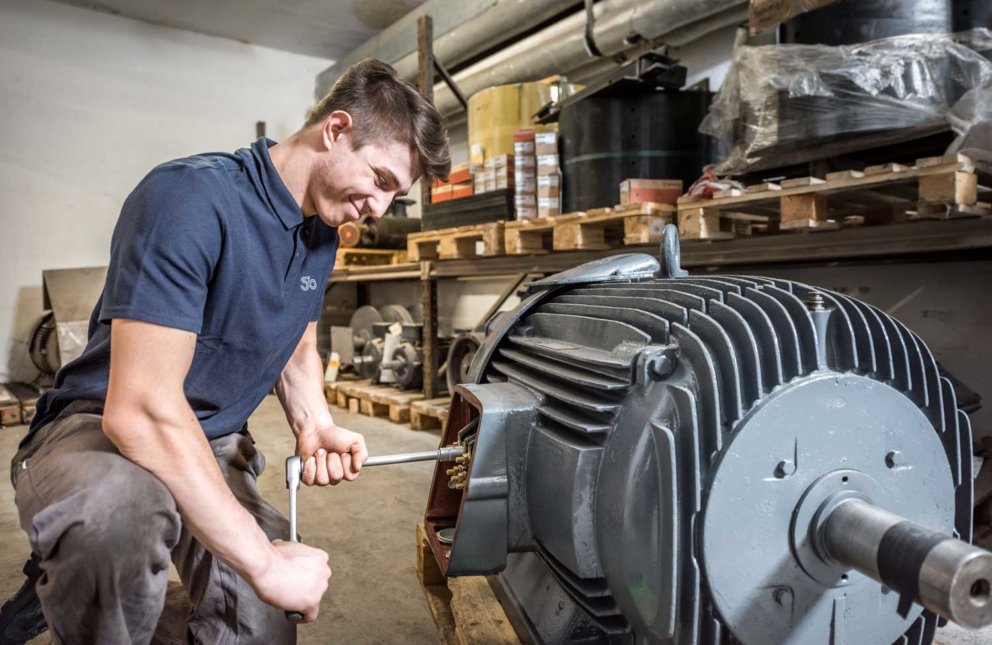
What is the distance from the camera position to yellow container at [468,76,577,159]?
358 centimetres

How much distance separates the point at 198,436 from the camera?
104 cm

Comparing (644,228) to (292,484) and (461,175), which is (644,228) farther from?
(292,484)

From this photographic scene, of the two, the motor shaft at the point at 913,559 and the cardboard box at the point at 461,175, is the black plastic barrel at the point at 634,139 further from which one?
the motor shaft at the point at 913,559

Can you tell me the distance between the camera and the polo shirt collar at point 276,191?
1299 mm

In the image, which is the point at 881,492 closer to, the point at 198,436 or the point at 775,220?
the point at 198,436

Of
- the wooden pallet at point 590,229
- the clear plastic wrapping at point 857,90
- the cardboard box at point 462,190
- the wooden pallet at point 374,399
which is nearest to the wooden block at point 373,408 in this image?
the wooden pallet at point 374,399

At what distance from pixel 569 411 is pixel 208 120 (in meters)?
6.34

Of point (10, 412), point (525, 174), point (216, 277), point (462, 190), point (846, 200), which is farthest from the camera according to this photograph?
point (10, 412)

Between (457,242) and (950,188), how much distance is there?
253 centimetres

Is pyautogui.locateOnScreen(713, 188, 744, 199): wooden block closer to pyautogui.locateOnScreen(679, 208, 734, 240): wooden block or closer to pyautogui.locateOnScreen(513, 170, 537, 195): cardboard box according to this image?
pyautogui.locateOnScreen(679, 208, 734, 240): wooden block

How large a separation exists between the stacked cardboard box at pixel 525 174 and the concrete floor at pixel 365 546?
144cm

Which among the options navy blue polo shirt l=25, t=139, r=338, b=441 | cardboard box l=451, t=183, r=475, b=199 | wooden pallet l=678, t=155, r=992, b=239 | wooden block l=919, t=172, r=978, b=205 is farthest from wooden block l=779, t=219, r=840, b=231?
cardboard box l=451, t=183, r=475, b=199

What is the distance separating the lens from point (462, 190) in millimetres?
3770

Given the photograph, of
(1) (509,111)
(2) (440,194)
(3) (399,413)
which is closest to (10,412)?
(3) (399,413)
